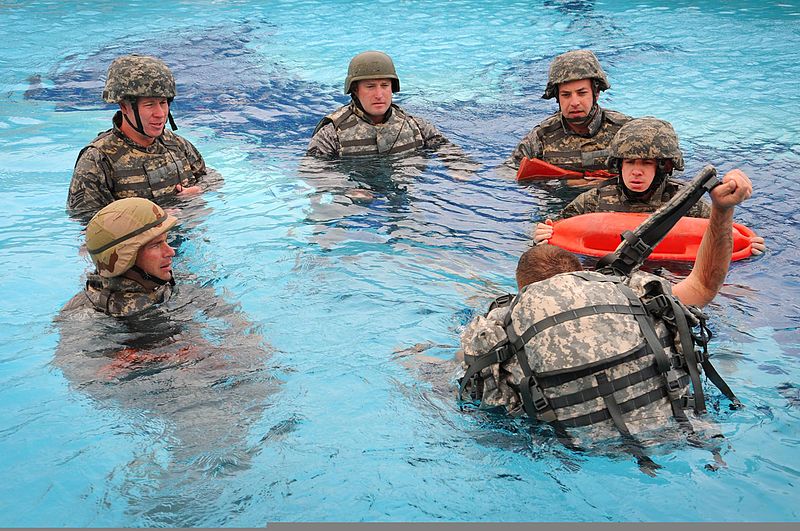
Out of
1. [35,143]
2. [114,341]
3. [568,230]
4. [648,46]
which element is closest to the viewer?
[114,341]

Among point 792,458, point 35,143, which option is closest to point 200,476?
point 792,458

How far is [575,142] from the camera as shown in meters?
9.02

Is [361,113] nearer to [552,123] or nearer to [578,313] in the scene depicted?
[552,123]

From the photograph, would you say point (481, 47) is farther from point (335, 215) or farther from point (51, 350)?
point (51, 350)

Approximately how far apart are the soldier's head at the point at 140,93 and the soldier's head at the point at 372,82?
84.1 inches

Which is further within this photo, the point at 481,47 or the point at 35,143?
the point at 481,47

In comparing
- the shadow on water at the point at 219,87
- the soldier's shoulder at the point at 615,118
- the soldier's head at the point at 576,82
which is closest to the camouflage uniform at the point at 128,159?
the shadow on water at the point at 219,87

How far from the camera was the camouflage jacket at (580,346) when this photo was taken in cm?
416

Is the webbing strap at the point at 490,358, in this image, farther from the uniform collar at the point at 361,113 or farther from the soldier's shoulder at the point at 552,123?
the uniform collar at the point at 361,113

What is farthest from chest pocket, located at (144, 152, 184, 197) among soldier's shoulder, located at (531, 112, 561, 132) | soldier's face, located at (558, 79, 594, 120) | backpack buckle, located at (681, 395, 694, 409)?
backpack buckle, located at (681, 395, 694, 409)

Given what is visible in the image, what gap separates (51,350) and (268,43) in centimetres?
1135

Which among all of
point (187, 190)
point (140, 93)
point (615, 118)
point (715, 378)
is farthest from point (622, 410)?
point (140, 93)

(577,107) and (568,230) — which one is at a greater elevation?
(577,107)

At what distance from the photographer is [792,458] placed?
4.49 meters
